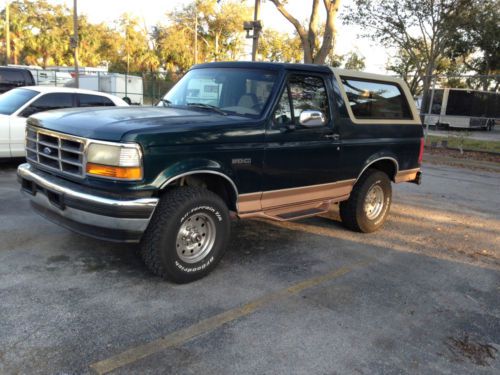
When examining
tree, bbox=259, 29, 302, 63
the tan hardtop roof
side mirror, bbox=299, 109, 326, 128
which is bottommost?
side mirror, bbox=299, 109, 326, 128

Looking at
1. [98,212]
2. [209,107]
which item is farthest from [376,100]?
[98,212]

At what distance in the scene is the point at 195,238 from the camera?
4.18 metres

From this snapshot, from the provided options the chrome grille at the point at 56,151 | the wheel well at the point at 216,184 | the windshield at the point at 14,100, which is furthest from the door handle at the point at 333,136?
the windshield at the point at 14,100

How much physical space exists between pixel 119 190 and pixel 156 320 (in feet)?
3.46

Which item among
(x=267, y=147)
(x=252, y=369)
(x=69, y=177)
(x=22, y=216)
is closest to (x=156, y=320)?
(x=252, y=369)

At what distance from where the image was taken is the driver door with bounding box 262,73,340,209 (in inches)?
181

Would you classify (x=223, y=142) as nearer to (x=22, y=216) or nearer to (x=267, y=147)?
(x=267, y=147)

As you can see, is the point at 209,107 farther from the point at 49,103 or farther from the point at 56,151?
the point at 49,103

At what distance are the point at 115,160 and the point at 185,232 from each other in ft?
3.03

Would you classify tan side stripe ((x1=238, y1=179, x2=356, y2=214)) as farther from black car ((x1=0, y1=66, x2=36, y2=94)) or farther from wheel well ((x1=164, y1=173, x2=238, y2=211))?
black car ((x1=0, y1=66, x2=36, y2=94))

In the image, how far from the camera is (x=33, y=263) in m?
4.33

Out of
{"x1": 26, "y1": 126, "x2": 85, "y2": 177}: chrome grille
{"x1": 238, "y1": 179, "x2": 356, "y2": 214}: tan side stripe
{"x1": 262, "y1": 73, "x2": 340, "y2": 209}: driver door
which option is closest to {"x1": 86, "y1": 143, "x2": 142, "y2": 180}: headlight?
{"x1": 26, "y1": 126, "x2": 85, "y2": 177}: chrome grille

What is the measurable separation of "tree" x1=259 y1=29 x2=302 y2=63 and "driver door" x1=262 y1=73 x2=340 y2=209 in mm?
56677

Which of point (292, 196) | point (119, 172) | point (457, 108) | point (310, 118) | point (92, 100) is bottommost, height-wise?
point (292, 196)
